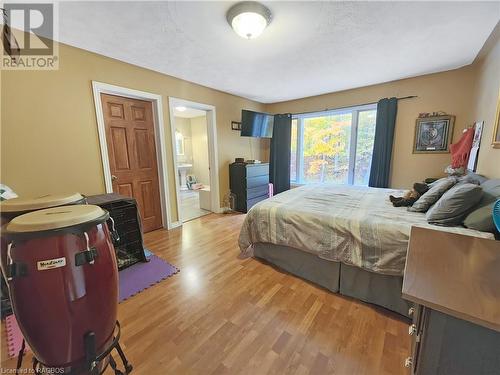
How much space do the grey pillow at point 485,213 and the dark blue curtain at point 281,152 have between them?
11.4 ft

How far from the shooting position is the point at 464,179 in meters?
1.97

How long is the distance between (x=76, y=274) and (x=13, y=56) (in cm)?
243

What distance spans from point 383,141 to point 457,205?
234cm

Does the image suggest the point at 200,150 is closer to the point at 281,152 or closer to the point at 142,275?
the point at 281,152

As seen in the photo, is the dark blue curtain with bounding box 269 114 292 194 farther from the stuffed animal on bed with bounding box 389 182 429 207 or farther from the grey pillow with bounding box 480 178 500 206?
the grey pillow with bounding box 480 178 500 206

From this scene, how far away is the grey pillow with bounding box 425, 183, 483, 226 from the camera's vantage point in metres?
1.51

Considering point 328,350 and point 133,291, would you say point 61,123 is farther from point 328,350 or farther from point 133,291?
point 328,350

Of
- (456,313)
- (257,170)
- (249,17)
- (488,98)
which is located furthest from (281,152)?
(456,313)

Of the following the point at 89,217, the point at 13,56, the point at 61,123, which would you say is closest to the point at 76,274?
the point at 89,217

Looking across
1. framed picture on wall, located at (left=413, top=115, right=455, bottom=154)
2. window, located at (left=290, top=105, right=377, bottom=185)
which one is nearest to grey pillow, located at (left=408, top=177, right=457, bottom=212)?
framed picture on wall, located at (left=413, top=115, right=455, bottom=154)

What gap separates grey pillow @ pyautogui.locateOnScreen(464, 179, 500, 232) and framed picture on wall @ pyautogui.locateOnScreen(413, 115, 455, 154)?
197cm

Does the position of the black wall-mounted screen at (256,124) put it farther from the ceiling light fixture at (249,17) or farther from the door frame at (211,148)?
the ceiling light fixture at (249,17)

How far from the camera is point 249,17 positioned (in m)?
1.68

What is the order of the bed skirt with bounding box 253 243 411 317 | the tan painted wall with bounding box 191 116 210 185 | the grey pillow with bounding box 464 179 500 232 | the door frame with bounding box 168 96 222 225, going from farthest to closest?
the tan painted wall with bounding box 191 116 210 185 < the door frame with bounding box 168 96 222 225 < the bed skirt with bounding box 253 243 411 317 < the grey pillow with bounding box 464 179 500 232
